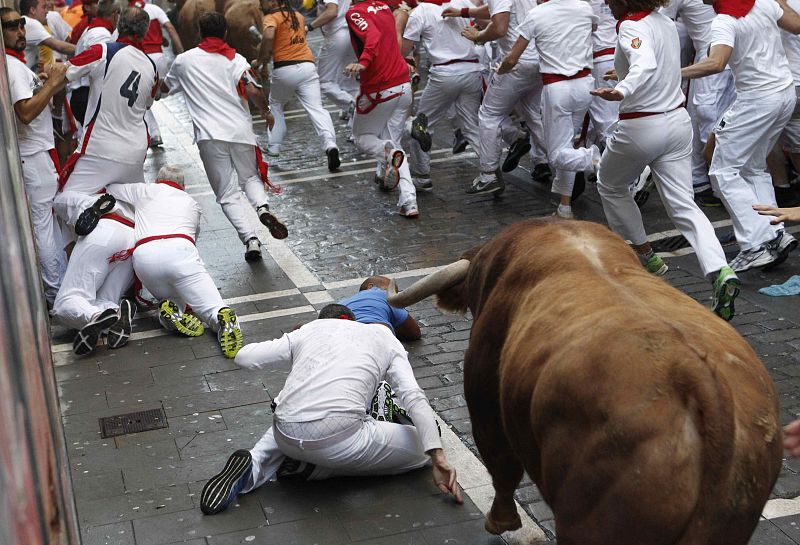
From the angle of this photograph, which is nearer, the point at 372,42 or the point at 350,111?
the point at 372,42

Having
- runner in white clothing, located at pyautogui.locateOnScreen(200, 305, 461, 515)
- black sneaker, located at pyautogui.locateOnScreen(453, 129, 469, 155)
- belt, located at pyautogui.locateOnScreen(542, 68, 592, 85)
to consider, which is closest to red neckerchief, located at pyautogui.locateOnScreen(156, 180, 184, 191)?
runner in white clothing, located at pyautogui.locateOnScreen(200, 305, 461, 515)

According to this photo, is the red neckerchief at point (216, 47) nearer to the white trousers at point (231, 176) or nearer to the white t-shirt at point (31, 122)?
the white trousers at point (231, 176)

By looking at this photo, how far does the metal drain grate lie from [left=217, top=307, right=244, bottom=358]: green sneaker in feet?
3.11

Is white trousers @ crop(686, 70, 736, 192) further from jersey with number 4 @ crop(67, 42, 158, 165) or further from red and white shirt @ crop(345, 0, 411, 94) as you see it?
jersey with number 4 @ crop(67, 42, 158, 165)

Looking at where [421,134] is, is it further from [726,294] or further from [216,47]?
[726,294]

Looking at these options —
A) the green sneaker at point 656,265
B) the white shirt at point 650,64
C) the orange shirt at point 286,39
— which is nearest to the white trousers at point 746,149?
the green sneaker at point 656,265

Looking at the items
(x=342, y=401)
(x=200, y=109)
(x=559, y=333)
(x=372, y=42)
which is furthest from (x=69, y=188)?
(x=559, y=333)

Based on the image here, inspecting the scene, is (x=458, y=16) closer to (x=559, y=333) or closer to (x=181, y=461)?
(x=181, y=461)

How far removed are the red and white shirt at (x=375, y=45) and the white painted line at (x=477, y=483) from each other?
18.6 feet

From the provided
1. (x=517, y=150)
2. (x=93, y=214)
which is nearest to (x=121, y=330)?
(x=93, y=214)

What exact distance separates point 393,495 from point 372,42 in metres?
6.60

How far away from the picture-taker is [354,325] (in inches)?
214

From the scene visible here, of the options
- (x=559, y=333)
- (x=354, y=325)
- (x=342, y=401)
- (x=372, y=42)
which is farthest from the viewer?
(x=372, y=42)

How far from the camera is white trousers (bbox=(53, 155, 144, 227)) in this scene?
8368mm
